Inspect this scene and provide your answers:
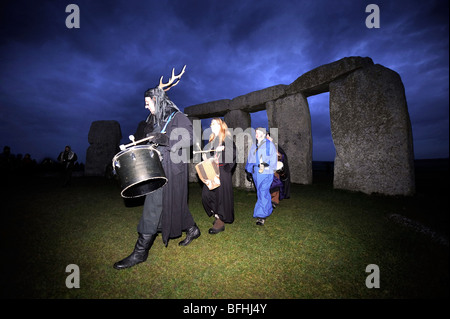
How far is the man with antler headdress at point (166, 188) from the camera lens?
82.1 inches

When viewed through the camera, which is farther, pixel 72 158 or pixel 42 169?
pixel 42 169

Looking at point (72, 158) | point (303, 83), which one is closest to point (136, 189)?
point (303, 83)

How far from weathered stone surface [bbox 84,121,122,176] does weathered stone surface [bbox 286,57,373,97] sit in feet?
31.3

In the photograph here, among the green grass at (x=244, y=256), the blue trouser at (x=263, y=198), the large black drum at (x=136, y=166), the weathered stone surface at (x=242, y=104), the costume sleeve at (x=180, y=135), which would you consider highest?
the weathered stone surface at (x=242, y=104)

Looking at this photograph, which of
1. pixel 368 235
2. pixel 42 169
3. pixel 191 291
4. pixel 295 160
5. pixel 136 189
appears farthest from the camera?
pixel 42 169

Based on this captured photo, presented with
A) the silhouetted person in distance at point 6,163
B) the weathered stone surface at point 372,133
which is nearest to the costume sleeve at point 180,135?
the weathered stone surface at point 372,133

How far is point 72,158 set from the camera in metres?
6.77

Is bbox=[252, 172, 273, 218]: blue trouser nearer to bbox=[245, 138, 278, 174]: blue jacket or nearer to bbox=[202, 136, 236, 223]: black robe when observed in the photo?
bbox=[245, 138, 278, 174]: blue jacket

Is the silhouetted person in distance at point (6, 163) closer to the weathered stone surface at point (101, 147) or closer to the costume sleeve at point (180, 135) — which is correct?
the weathered stone surface at point (101, 147)

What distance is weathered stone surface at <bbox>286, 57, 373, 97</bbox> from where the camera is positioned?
5.00m

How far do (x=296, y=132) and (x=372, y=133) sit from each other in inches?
85.6

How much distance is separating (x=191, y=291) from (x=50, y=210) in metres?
4.10
